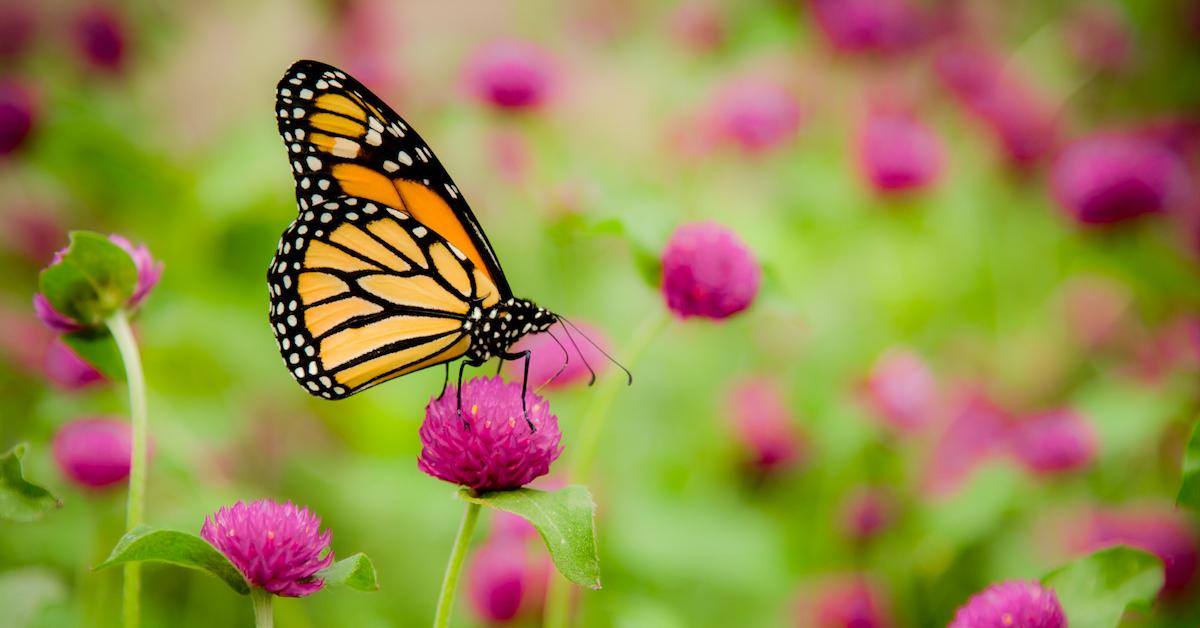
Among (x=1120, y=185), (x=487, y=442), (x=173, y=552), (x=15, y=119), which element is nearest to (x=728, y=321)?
(x=487, y=442)

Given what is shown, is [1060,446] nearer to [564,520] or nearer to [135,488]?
[564,520]

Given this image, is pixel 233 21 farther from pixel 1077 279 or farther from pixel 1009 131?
pixel 1077 279

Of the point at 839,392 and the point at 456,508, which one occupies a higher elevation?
the point at 839,392

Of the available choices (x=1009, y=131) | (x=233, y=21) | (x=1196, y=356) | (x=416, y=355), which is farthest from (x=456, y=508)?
(x=233, y=21)

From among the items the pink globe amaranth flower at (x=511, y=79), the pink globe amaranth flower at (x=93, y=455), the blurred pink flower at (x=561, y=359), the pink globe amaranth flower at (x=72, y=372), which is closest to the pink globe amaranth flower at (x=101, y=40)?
the pink globe amaranth flower at (x=511, y=79)

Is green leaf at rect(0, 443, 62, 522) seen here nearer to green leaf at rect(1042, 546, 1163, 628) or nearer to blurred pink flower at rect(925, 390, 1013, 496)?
green leaf at rect(1042, 546, 1163, 628)

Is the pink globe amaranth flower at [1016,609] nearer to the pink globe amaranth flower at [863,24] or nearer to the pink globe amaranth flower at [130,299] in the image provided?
the pink globe amaranth flower at [130,299]
